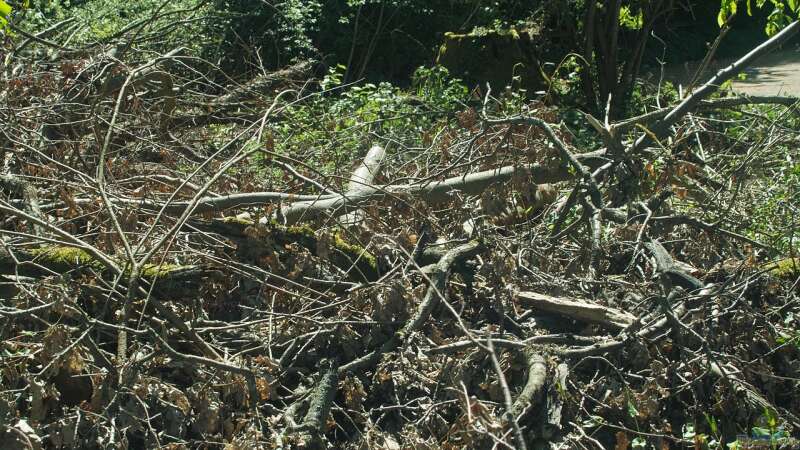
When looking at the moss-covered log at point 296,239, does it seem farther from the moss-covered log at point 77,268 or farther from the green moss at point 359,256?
the moss-covered log at point 77,268

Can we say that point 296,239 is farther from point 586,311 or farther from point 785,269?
point 785,269

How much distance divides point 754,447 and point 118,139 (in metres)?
4.53

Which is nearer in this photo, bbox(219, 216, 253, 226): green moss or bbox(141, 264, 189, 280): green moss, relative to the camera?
bbox(141, 264, 189, 280): green moss

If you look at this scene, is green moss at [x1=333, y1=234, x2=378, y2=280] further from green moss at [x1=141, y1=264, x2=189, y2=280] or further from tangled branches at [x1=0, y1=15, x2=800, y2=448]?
green moss at [x1=141, y1=264, x2=189, y2=280]

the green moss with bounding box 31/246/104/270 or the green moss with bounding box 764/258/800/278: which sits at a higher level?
the green moss with bounding box 31/246/104/270

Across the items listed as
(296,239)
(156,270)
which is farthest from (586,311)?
(156,270)

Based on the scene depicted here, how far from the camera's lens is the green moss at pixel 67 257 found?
4215 millimetres

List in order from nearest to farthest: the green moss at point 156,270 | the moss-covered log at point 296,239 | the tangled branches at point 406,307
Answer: the tangled branches at point 406,307, the green moss at point 156,270, the moss-covered log at point 296,239

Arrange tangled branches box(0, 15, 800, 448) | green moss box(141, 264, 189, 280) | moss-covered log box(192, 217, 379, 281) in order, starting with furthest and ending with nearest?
moss-covered log box(192, 217, 379, 281) < green moss box(141, 264, 189, 280) < tangled branches box(0, 15, 800, 448)

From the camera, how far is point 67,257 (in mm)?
4227

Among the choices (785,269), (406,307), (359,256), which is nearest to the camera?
(406,307)

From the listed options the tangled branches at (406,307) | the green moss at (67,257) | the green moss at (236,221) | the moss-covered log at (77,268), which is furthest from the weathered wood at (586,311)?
the green moss at (67,257)

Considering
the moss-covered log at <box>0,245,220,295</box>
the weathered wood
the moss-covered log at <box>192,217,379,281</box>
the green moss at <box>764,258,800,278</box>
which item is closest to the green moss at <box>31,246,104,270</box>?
the moss-covered log at <box>0,245,220,295</box>

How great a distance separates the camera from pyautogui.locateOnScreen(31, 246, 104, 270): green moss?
4215 millimetres
